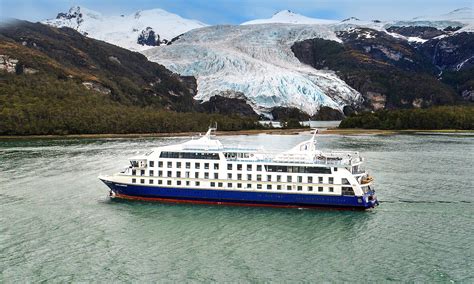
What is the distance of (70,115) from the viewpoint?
5118 inches

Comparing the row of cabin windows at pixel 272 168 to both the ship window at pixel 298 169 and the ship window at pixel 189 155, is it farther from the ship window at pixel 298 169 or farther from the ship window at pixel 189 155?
the ship window at pixel 189 155

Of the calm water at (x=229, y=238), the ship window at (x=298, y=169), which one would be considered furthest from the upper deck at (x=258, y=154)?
the calm water at (x=229, y=238)

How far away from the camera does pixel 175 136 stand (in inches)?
5221

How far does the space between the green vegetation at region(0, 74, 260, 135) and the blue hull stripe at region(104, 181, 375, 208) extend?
82.7 meters

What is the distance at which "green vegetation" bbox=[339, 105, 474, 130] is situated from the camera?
469ft

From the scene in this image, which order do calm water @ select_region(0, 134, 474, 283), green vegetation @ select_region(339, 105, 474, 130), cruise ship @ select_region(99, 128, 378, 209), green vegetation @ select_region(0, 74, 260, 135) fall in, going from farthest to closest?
green vegetation @ select_region(339, 105, 474, 130) → green vegetation @ select_region(0, 74, 260, 135) → cruise ship @ select_region(99, 128, 378, 209) → calm water @ select_region(0, 134, 474, 283)

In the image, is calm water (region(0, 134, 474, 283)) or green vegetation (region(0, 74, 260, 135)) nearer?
calm water (region(0, 134, 474, 283))

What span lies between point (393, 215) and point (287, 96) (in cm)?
15212

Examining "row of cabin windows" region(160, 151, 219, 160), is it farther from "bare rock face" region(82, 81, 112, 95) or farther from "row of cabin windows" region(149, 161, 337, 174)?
"bare rock face" region(82, 81, 112, 95)

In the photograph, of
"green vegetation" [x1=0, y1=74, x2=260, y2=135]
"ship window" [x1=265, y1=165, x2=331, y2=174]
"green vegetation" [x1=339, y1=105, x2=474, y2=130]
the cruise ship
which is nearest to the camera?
the cruise ship

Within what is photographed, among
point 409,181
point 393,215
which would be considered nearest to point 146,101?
point 409,181

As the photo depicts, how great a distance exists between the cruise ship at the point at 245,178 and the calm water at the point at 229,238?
44.1 inches

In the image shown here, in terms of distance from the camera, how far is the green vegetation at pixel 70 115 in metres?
Result: 123

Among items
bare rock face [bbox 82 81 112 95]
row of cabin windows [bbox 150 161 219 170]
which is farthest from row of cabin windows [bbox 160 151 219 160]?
bare rock face [bbox 82 81 112 95]
